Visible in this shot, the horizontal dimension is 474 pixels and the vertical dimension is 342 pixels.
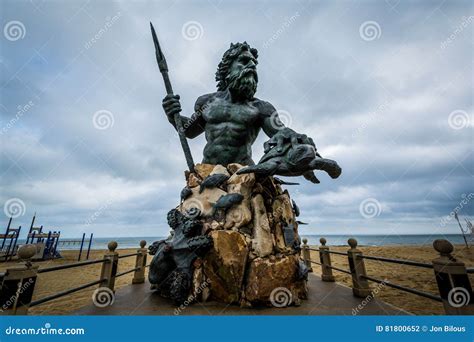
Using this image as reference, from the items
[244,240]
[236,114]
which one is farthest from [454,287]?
[236,114]

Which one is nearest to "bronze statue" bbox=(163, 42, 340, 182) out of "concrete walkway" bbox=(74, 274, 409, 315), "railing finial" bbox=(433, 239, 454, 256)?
"concrete walkway" bbox=(74, 274, 409, 315)

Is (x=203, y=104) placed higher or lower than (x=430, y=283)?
higher

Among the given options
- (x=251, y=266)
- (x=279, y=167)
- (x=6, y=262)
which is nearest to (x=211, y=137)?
(x=279, y=167)

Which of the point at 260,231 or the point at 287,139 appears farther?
the point at 287,139

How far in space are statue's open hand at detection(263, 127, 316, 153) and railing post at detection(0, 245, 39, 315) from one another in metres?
3.34

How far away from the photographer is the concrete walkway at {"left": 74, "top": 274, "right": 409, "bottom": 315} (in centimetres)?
301

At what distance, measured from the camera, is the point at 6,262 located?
15523mm

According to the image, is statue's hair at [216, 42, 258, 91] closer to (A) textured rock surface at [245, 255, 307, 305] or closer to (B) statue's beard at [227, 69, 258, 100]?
→ (B) statue's beard at [227, 69, 258, 100]

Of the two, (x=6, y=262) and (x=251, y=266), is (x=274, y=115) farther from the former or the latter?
(x=6, y=262)

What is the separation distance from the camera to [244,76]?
418 cm

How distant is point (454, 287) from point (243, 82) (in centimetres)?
407

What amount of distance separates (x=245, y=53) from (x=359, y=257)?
175 inches

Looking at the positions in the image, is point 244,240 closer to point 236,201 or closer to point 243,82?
point 236,201

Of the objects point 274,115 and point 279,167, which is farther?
point 274,115
